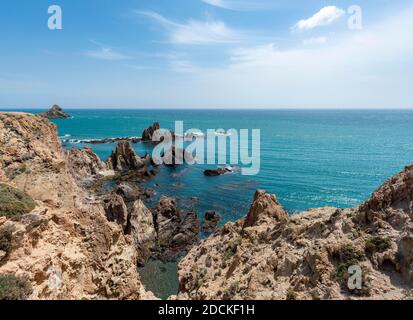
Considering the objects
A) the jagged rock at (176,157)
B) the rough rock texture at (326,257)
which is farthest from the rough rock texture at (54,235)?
the jagged rock at (176,157)

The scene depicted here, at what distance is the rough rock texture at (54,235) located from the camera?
12.2 m

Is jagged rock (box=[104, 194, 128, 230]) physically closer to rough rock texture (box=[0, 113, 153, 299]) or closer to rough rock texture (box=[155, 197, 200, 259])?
rough rock texture (box=[155, 197, 200, 259])

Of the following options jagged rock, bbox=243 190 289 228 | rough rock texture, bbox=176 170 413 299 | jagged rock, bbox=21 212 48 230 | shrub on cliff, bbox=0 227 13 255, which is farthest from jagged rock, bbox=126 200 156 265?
shrub on cliff, bbox=0 227 13 255

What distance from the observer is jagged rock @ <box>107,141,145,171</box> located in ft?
240

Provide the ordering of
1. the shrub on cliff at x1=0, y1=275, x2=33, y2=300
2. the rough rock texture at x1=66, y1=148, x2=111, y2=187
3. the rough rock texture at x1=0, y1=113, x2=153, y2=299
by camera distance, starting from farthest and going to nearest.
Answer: the rough rock texture at x1=66, y1=148, x2=111, y2=187
the rough rock texture at x1=0, y1=113, x2=153, y2=299
the shrub on cliff at x1=0, y1=275, x2=33, y2=300

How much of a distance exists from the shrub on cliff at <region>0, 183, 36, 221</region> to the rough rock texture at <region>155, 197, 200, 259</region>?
2288cm

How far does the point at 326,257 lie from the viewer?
46.4 feet

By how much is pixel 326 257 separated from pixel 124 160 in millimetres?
65271

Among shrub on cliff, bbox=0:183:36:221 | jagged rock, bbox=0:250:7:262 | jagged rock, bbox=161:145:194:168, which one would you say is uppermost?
shrub on cliff, bbox=0:183:36:221

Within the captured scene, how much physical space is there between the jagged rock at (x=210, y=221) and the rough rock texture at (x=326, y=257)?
841 inches

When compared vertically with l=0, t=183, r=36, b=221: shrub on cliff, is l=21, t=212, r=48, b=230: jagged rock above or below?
below

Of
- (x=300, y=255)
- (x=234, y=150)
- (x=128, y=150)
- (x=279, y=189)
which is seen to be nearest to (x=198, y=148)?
(x=234, y=150)

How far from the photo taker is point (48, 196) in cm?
1628

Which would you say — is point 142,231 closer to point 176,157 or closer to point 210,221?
point 210,221
